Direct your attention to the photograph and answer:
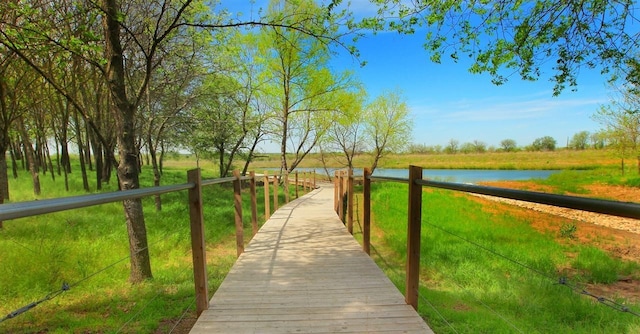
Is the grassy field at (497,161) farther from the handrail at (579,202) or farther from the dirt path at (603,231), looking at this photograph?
the handrail at (579,202)

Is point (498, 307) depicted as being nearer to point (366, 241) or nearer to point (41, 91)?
point (366, 241)

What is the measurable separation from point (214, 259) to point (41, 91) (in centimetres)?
932

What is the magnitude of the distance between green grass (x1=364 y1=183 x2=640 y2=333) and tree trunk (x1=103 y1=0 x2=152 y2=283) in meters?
3.57

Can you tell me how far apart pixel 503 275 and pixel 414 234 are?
4127 mm

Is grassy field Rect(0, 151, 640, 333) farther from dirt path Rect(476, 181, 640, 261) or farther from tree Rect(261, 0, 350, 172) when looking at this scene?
tree Rect(261, 0, 350, 172)

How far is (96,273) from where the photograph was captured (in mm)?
1384

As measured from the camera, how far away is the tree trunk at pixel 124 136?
430 cm

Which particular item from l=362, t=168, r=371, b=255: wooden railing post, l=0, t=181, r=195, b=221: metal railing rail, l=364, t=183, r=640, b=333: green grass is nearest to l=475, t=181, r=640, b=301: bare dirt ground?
l=364, t=183, r=640, b=333: green grass

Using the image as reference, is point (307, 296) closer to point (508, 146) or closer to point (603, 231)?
point (603, 231)

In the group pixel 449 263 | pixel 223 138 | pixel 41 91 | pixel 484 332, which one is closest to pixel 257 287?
pixel 484 332

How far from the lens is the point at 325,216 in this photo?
773 centimetres

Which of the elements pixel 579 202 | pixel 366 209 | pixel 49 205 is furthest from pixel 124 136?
pixel 579 202

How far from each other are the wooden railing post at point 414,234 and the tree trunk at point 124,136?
3481 mm

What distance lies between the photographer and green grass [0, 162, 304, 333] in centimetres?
334
